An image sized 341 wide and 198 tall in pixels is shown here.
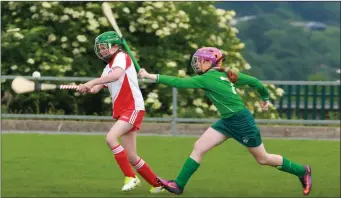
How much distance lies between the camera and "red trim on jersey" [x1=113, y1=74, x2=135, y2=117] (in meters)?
13.5

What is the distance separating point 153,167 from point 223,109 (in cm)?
459

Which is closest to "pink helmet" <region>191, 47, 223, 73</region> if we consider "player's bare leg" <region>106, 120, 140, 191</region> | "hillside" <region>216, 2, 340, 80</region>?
"player's bare leg" <region>106, 120, 140, 191</region>

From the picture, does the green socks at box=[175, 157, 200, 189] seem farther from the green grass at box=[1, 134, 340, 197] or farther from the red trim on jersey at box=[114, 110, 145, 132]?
the green grass at box=[1, 134, 340, 197]

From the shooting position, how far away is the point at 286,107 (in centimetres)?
2434

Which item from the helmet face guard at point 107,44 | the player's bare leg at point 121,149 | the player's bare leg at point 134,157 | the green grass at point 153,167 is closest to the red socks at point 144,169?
the player's bare leg at point 134,157

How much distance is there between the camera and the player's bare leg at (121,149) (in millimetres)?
13703

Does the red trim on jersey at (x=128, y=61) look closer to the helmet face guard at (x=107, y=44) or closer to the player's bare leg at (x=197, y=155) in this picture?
the helmet face guard at (x=107, y=44)

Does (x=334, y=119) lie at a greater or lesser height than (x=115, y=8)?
lesser

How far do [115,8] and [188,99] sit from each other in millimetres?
2289

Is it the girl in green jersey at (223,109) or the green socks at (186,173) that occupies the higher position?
the girl in green jersey at (223,109)

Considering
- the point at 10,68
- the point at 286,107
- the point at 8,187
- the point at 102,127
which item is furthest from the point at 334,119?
the point at 8,187

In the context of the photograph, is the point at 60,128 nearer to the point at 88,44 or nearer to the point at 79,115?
the point at 79,115

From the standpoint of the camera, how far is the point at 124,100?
44.9 feet

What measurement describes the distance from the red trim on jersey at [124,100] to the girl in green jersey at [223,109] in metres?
0.85
